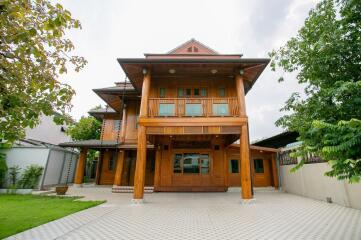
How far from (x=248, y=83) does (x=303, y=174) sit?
6078 millimetres

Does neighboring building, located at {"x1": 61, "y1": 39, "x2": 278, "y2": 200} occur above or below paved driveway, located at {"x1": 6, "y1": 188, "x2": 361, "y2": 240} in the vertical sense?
above

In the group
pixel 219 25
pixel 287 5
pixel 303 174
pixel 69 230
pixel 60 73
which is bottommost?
pixel 69 230

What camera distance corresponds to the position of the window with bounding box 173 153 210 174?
42.5 ft

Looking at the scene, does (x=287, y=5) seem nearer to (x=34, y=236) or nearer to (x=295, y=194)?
(x=295, y=194)

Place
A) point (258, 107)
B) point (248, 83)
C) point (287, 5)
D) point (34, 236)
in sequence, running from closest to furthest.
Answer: point (34, 236)
point (287, 5)
point (248, 83)
point (258, 107)

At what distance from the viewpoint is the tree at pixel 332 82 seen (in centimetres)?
301

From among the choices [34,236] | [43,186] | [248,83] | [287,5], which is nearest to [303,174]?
[248,83]

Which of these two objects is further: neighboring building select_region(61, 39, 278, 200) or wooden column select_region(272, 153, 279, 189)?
wooden column select_region(272, 153, 279, 189)

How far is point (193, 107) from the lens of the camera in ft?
31.3

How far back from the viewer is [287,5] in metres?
11.4

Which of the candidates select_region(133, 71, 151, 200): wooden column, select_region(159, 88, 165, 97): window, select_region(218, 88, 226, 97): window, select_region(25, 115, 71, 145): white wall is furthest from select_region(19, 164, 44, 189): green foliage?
select_region(218, 88, 226, 97): window

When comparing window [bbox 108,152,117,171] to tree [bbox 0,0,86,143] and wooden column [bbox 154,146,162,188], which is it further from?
tree [bbox 0,0,86,143]

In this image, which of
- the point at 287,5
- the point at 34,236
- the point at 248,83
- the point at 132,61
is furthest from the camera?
the point at 248,83

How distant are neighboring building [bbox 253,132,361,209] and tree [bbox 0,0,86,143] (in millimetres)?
5952
